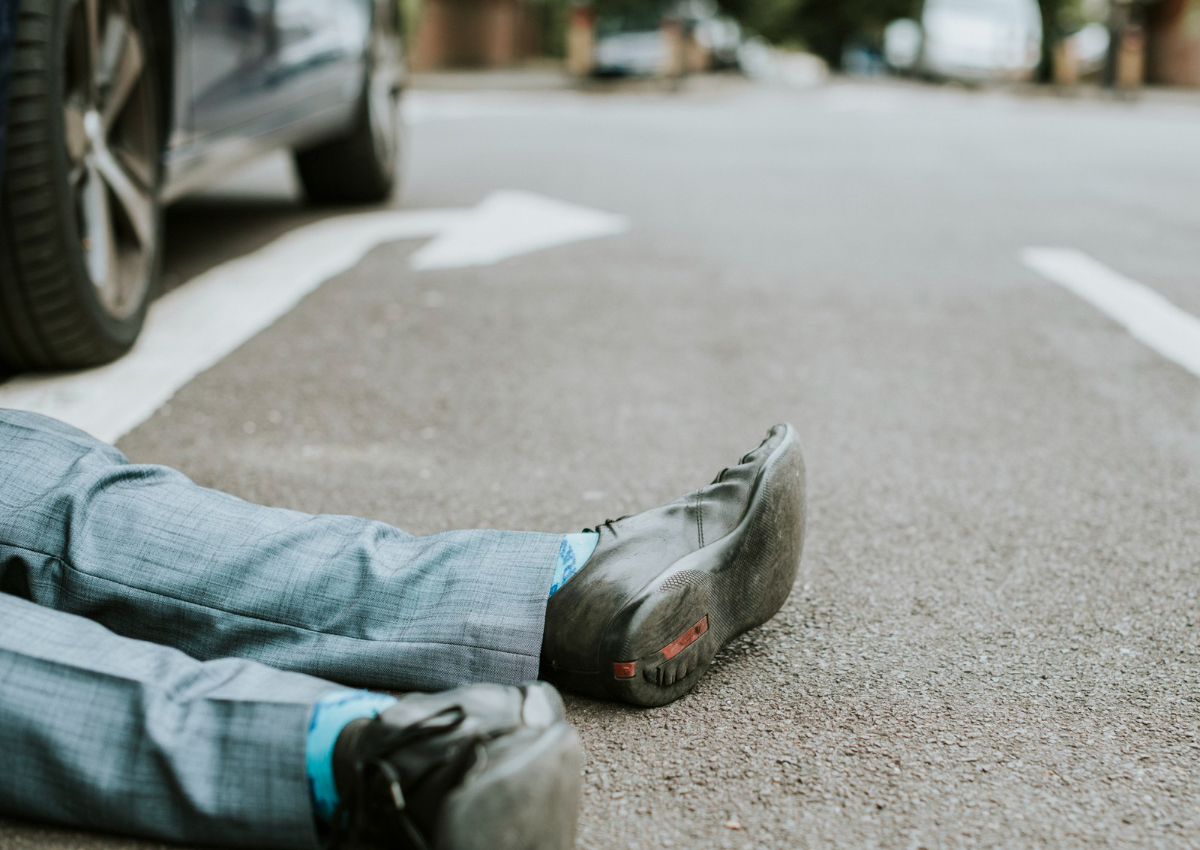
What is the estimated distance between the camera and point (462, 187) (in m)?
6.89

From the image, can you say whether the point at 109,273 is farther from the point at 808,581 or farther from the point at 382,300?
the point at 808,581

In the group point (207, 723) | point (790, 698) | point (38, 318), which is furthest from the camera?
point (38, 318)

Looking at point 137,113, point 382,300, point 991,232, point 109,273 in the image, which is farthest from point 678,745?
point 991,232

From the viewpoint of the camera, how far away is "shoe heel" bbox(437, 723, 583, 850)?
122 centimetres

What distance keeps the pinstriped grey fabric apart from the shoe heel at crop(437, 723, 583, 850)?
23 cm

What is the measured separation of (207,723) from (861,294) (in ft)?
11.5

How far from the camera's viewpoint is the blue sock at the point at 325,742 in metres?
1.38

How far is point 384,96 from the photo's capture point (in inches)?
242

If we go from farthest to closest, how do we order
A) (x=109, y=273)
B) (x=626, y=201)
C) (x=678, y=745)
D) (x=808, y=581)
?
(x=626, y=201), (x=109, y=273), (x=808, y=581), (x=678, y=745)

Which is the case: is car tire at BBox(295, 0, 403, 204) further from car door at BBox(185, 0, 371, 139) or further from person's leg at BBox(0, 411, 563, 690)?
person's leg at BBox(0, 411, 563, 690)

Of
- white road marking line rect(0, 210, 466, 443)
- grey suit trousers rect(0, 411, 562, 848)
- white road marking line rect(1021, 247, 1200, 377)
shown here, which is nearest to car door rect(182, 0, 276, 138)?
white road marking line rect(0, 210, 466, 443)

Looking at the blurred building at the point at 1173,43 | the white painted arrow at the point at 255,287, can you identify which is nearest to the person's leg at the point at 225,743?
the white painted arrow at the point at 255,287

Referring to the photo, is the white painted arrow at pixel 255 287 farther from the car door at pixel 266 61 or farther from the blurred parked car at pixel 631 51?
the blurred parked car at pixel 631 51

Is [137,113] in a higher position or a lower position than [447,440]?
higher
